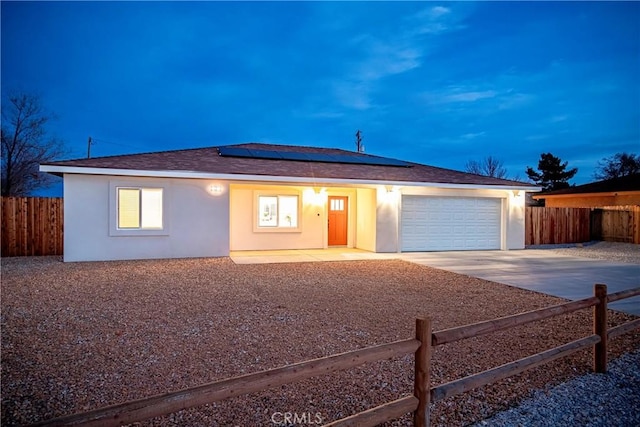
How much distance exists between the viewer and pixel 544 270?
411 inches

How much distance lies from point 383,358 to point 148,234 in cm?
1091

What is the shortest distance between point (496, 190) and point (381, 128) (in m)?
75.5

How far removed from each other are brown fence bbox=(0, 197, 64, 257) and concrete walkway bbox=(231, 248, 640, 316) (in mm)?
6173

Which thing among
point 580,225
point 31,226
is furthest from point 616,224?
point 31,226

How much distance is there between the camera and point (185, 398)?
183 centimetres

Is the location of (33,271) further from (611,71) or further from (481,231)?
(611,71)

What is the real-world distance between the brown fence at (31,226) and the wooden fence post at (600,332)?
15.0 metres

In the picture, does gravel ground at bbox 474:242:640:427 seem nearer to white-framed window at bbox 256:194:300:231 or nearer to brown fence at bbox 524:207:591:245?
white-framed window at bbox 256:194:300:231

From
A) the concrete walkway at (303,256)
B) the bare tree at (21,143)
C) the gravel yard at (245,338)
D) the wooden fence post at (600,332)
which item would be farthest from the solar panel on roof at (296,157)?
the bare tree at (21,143)

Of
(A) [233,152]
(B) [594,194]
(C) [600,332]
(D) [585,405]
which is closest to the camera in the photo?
(D) [585,405]

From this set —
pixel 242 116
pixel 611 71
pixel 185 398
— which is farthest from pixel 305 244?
pixel 242 116

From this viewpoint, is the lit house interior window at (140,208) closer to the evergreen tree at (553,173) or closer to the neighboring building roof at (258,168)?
the neighboring building roof at (258,168)

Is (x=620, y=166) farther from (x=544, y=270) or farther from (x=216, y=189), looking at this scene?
(x=216, y=189)

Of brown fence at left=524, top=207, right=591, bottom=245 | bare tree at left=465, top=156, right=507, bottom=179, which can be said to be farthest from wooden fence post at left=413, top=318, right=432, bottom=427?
bare tree at left=465, top=156, right=507, bottom=179
